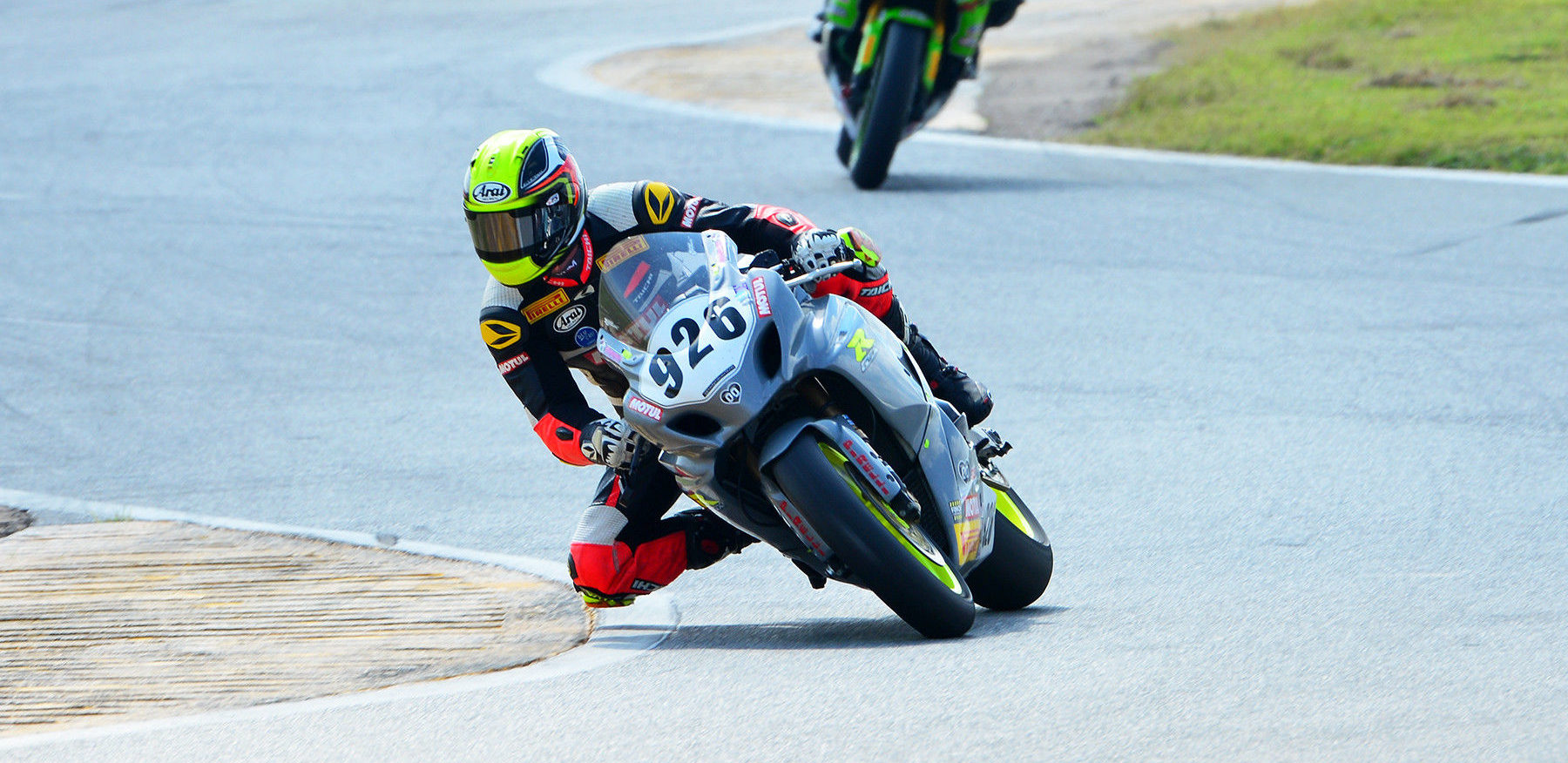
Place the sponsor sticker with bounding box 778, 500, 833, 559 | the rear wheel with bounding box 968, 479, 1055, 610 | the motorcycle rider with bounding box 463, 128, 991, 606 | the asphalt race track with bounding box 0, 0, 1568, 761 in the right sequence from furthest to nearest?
1. the rear wheel with bounding box 968, 479, 1055, 610
2. the motorcycle rider with bounding box 463, 128, 991, 606
3. the sponsor sticker with bounding box 778, 500, 833, 559
4. the asphalt race track with bounding box 0, 0, 1568, 761

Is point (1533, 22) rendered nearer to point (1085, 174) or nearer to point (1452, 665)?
point (1085, 174)

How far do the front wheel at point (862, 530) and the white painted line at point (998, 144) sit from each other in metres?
7.19

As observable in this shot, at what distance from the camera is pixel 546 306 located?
4.70 meters

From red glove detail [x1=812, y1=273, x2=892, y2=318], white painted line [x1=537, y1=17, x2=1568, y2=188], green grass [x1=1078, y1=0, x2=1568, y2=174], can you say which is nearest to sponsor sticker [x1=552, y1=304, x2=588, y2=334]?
red glove detail [x1=812, y1=273, x2=892, y2=318]

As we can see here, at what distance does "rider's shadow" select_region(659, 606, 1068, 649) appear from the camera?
4586 millimetres

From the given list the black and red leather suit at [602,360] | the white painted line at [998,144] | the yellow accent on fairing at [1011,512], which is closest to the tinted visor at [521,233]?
the black and red leather suit at [602,360]

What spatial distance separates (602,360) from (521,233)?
436 mm

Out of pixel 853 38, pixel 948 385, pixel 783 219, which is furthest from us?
pixel 853 38

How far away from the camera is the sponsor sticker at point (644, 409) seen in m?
4.21

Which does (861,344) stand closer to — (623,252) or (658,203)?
(623,252)

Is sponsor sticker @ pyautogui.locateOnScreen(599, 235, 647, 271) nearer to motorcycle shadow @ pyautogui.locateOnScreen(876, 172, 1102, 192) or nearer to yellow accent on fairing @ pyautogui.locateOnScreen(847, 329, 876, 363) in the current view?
yellow accent on fairing @ pyautogui.locateOnScreen(847, 329, 876, 363)

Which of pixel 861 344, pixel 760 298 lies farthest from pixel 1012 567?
pixel 760 298

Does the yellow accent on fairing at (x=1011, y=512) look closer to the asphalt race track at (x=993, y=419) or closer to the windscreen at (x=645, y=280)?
the asphalt race track at (x=993, y=419)

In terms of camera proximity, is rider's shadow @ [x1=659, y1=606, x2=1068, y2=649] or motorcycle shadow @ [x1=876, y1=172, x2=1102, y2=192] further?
motorcycle shadow @ [x1=876, y1=172, x2=1102, y2=192]
